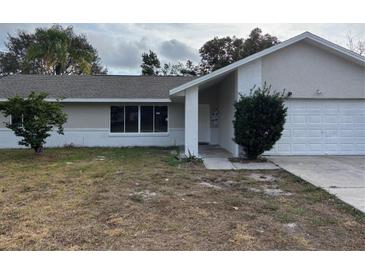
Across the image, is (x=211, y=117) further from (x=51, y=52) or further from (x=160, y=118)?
(x=51, y=52)

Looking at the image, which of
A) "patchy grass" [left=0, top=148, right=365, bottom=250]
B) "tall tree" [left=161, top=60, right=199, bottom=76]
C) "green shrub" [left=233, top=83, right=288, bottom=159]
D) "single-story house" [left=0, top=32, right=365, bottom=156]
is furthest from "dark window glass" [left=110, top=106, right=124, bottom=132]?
"tall tree" [left=161, top=60, right=199, bottom=76]

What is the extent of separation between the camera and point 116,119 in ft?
56.3

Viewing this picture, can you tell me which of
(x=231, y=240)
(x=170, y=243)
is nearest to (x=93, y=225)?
(x=170, y=243)

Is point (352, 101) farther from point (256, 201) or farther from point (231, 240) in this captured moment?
point (231, 240)

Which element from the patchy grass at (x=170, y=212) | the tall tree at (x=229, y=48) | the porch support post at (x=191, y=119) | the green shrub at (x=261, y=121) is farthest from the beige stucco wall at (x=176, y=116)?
the tall tree at (x=229, y=48)

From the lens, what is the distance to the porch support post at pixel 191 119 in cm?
1236

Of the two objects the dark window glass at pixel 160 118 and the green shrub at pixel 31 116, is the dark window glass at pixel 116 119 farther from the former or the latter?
the green shrub at pixel 31 116

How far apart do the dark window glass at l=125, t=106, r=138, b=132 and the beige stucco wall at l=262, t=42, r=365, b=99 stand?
7.17 meters

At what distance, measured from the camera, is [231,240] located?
453 cm

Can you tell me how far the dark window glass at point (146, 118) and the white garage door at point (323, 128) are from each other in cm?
676

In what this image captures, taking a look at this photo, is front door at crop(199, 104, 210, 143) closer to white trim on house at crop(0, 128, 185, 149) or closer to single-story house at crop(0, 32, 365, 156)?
single-story house at crop(0, 32, 365, 156)

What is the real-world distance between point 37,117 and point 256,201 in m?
9.95

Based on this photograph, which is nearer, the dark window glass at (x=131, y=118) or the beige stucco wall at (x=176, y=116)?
the dark window glass at (x=131, y=118)

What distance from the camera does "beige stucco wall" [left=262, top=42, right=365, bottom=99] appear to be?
12703 millimetres
